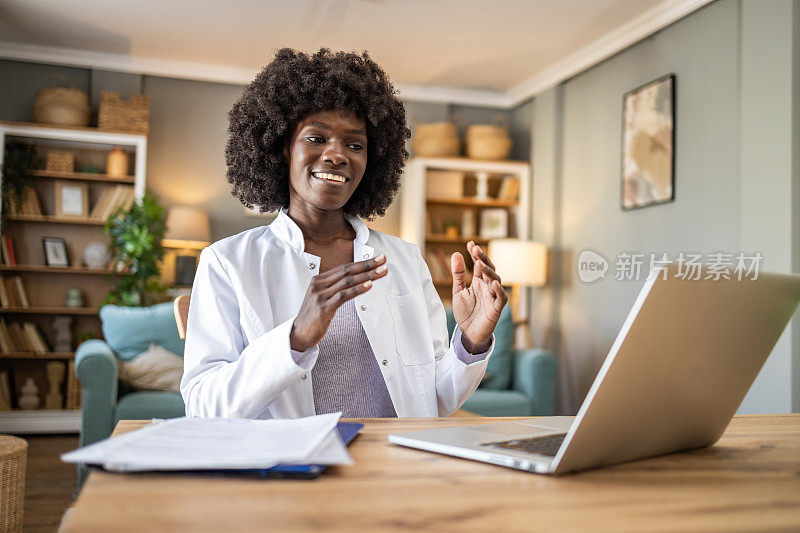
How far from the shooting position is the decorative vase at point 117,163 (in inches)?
204

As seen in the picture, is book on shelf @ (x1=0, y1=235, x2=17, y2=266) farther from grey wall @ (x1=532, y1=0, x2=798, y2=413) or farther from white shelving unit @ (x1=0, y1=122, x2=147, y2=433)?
grey wall @ (x1=532, y1=0, x2=798, y2=413)

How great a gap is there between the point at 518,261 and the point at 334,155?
143 inches

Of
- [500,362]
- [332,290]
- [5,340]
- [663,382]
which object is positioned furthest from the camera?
[5,340]

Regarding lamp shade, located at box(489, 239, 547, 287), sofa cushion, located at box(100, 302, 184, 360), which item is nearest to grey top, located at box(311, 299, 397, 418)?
sofa cushion, located at box(100, 302, 184, 360)

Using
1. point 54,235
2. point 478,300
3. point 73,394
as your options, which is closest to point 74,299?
point 54,235

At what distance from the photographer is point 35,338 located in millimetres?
5074

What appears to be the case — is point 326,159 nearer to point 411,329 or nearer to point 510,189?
point 411,329

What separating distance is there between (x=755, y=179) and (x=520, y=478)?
3213mm

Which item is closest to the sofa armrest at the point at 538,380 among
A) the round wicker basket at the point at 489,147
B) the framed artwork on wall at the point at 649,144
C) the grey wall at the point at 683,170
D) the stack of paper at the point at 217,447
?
the grey wall at the point at 683,170

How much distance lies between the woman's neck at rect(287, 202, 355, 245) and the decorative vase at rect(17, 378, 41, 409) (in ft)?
13.8

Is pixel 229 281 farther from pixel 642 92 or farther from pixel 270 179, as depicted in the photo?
pixel 642 92

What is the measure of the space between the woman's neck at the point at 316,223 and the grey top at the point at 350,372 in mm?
218

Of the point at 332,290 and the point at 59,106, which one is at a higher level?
the point at 59,106

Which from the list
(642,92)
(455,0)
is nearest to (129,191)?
(455,0)
